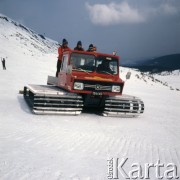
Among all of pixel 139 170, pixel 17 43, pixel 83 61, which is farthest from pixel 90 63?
pixel 17 43

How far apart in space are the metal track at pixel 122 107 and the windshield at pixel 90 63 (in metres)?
1.22

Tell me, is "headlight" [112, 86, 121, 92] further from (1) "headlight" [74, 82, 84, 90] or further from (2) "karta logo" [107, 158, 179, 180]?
(2) "karta logo" [107, 158, 179, 180]

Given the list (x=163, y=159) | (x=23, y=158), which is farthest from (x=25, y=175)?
(x=163, y=159)

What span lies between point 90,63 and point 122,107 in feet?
6.76

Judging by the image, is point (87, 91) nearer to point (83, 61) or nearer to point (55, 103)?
point (55, 103)

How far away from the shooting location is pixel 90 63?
11.2 meters

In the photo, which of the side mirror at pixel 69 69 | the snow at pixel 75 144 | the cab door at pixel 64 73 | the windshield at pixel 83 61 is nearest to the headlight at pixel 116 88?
the snow at pixel 75 144

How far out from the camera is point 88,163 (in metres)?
5.29

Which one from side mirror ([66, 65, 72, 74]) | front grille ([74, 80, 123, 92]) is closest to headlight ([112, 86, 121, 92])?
front grille ([74, 80, 123, 92])

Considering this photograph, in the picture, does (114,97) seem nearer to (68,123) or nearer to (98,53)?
(98,53)

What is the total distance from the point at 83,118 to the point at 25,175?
558 cm

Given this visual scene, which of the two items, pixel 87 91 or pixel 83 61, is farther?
pixel 83 61

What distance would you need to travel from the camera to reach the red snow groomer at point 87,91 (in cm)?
997

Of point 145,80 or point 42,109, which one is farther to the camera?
point 145,80
